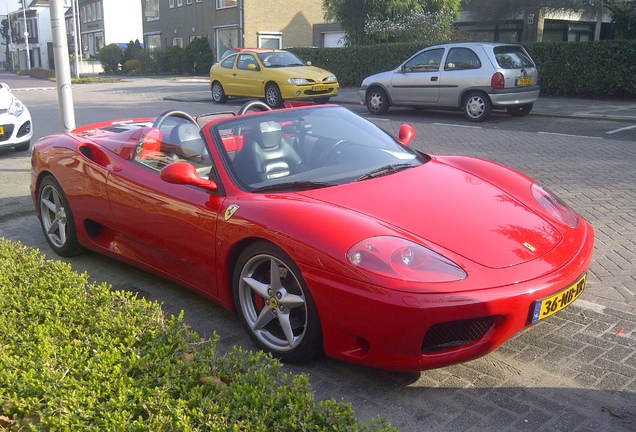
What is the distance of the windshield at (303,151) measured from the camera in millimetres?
3947

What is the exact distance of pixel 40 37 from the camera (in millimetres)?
79250

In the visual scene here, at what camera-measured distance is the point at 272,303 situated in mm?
3482

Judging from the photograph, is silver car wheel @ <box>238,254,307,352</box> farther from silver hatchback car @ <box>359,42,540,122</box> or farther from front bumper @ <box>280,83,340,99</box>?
front bumper @ <box>280,83,340,99</box>

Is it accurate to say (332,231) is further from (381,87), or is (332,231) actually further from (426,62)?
(381,87)

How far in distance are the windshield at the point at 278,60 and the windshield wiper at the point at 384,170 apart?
1476cm

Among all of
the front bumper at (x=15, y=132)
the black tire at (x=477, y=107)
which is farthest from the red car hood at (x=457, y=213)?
the black tire at (x=477, y=107)

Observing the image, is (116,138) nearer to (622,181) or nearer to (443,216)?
(443,216)

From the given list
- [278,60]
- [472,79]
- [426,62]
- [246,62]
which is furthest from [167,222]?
[246,62]

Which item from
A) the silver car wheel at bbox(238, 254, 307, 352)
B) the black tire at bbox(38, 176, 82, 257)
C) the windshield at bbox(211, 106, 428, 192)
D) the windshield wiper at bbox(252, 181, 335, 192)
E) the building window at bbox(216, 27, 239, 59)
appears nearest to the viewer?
the silver car wheel at bbox(238, 254, 307, 352)

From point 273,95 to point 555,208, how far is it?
14613 millimetres

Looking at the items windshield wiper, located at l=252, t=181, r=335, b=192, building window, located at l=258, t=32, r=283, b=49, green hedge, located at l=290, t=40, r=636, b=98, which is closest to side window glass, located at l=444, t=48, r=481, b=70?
green hedge, located at l=290, t=40, r=636, b=98

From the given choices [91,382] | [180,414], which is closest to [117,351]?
[91,382]

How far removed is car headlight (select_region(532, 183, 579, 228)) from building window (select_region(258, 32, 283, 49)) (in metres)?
38.5

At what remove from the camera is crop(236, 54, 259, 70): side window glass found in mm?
18594
